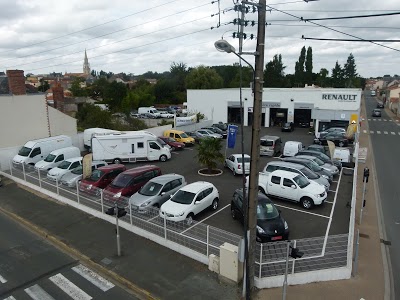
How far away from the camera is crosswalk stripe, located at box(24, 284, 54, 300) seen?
32.3ft

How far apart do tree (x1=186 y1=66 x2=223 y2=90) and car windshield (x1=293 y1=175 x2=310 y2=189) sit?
203 ft

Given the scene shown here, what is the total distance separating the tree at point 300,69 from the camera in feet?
299

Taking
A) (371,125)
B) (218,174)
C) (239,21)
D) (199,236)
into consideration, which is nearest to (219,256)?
(199,236)

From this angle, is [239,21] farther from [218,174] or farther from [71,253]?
[218,174]

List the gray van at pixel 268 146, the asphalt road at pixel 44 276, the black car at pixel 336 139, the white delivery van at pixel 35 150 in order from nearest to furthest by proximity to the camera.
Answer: the asphalt road at pixel 44 276 → the white delivery van at pixel 35 150 → the gray van at pixel 268 146 → the black car at pixel 336 139

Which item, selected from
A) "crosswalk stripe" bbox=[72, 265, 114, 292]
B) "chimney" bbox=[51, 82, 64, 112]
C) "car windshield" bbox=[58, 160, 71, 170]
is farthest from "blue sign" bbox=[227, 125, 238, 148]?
"chimney" bbox=[51, 82, 64, 112]

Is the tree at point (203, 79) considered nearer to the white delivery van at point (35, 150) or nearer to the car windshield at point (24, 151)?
the white delivery van at point (35, 150)

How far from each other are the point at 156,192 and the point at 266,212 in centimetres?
541

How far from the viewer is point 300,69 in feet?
300

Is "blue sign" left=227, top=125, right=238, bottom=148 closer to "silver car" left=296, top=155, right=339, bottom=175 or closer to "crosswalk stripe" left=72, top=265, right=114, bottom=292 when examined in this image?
"silver car" left=296, top=155, right=339, bottom=175

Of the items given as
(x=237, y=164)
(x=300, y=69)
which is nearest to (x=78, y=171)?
(x=237, y=164)

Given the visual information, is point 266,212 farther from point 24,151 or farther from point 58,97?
point 58,97

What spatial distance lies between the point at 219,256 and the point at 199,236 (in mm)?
1144

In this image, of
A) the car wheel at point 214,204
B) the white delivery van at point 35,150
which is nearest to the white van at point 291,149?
the car wheel at point 214,204
